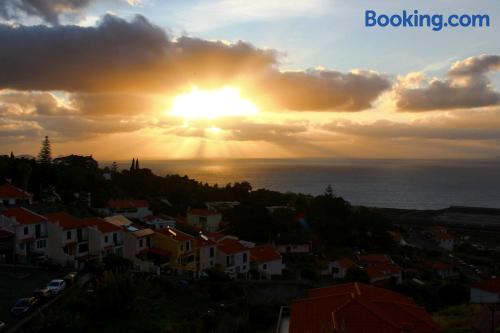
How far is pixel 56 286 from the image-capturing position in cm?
2183

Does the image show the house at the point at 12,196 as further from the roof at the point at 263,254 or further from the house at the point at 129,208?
the roof at the point at 263,254

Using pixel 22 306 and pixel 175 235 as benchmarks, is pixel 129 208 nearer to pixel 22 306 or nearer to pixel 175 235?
pixel 175 235

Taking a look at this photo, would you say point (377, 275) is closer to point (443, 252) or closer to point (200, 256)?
point (200, 256)

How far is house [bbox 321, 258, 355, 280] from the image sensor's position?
40.5 meters

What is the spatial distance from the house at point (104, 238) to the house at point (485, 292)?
24379 mm

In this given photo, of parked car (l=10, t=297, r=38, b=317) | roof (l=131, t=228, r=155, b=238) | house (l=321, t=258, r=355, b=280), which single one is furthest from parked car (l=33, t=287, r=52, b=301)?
house (l=321, t=258, r=355, b=280)

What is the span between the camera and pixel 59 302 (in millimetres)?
20641

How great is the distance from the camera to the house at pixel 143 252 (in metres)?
31.2

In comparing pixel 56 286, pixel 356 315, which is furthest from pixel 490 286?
pixel 56 286

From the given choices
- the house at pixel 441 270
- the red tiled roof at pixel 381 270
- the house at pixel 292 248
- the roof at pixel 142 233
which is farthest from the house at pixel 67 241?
the house at pixel 441 270

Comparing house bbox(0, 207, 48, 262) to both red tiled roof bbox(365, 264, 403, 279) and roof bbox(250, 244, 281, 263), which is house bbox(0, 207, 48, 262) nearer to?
roof bbox(250, 244, 281, 263)

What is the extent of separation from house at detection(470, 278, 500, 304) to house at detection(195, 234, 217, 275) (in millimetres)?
18717

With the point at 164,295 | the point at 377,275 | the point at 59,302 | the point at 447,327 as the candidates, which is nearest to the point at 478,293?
the point at 377,275

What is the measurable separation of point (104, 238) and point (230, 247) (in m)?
9.94
